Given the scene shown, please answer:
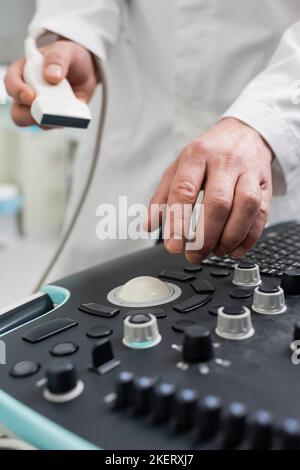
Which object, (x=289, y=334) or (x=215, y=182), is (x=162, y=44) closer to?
(x=215, y=182)

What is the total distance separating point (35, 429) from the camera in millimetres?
261

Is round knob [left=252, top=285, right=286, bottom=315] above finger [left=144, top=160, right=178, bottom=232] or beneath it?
beneath

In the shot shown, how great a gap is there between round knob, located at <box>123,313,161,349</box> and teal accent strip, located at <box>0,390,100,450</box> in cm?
8

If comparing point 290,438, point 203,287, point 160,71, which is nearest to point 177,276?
point 203,287

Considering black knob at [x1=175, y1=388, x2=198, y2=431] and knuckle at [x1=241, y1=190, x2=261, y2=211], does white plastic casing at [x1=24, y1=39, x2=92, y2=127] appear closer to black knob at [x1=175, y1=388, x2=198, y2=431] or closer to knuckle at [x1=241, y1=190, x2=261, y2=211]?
knuckle at [x1=241, y1=190, x2=261, y2=211]

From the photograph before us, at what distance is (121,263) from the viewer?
1.69 ft

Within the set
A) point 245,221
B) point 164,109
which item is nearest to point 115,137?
point 164,109

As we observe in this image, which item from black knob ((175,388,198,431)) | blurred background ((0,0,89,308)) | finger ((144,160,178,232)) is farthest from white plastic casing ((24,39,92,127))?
blurred background ((0,0,89,308))

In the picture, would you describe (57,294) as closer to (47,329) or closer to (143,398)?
(47,329)

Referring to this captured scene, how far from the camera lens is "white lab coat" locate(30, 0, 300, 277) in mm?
655

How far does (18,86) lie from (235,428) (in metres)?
0.45

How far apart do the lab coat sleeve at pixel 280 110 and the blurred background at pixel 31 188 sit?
6.27 ft

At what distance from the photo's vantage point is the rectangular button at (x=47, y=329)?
0.35 metres
